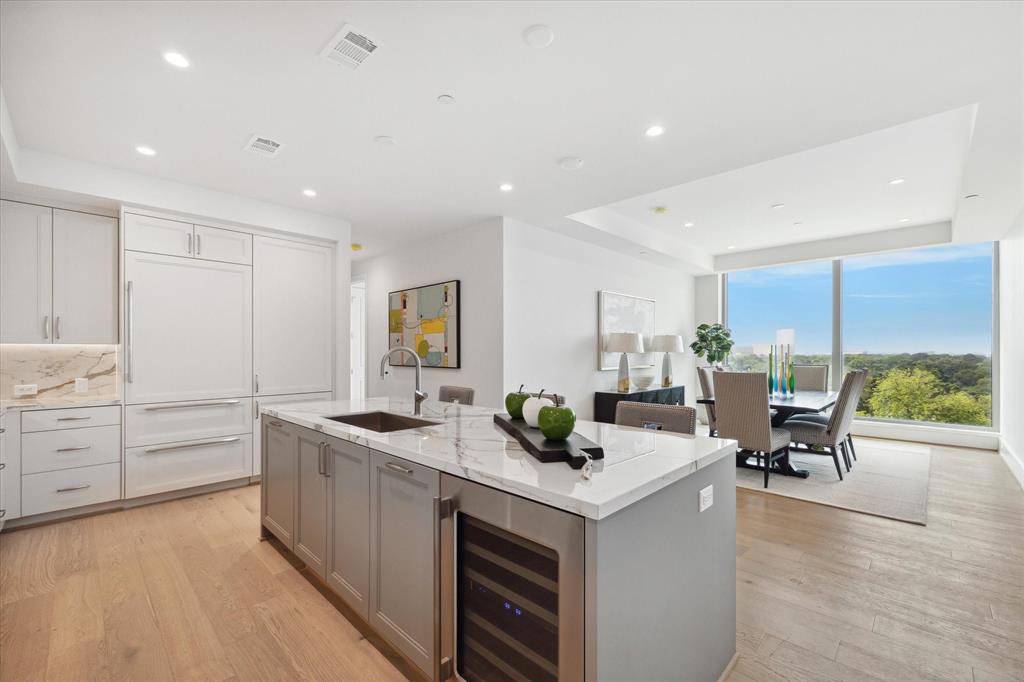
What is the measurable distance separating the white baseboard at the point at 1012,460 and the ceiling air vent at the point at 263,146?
6.63m

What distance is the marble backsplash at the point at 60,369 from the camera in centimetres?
352

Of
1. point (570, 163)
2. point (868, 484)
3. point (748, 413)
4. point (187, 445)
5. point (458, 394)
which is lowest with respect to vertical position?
point (868, 484)

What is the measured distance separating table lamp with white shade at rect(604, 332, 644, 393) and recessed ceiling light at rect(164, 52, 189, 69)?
4.65 meters

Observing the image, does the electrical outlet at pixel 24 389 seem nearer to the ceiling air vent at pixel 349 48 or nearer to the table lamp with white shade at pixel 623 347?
the ceiling air vent at pixel 349 48

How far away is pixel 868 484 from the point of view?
13.3 feet

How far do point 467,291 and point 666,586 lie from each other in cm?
389

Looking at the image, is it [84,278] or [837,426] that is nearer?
[84,278]

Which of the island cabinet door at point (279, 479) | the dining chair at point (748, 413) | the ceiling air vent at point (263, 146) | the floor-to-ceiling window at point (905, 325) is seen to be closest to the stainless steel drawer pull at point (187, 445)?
the island cabinet door at point (279, 479)

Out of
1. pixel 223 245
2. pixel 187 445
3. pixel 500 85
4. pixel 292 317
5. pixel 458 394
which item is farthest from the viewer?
pixel 292 317

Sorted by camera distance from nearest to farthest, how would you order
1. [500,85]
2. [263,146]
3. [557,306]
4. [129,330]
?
[500,85] < [263,146] < [129,330] < [557,306]

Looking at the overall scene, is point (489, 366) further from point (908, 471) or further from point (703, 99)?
point (908, 471)

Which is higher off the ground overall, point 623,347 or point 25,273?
point 25,273

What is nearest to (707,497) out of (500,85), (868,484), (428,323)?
(500,85)

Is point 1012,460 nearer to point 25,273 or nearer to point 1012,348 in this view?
point 1012,348
